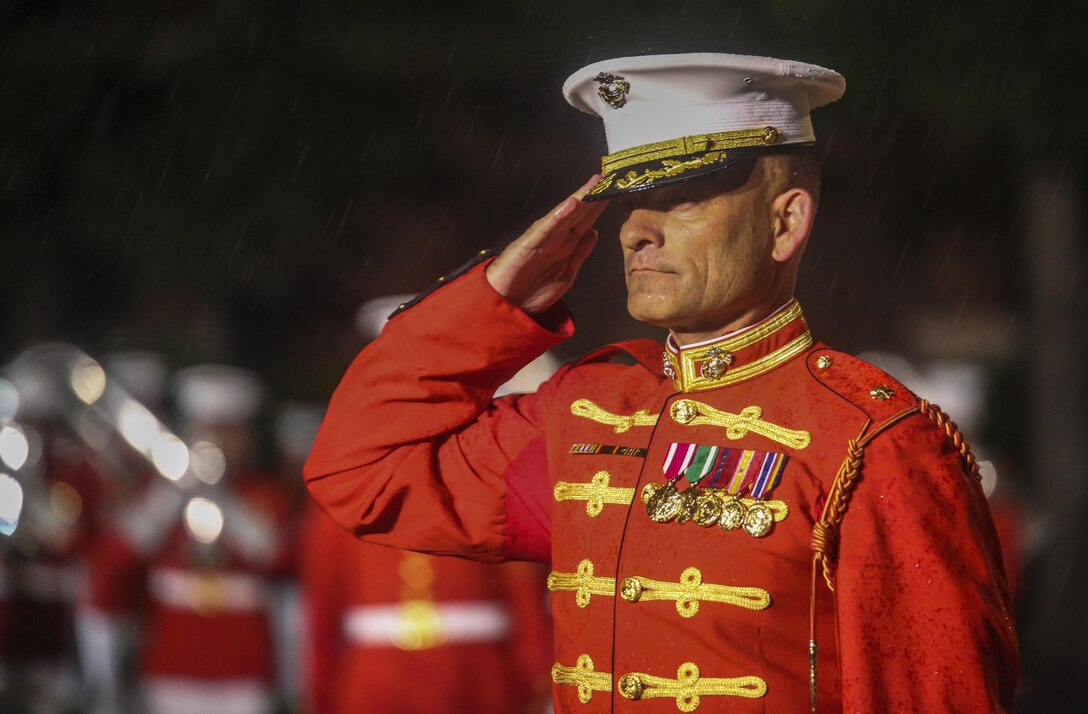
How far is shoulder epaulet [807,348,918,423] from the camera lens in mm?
3098

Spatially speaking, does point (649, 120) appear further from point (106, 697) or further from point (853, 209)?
point (853, 209)

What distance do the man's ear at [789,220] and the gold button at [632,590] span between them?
75cm

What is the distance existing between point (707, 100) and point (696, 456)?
29.3 inches

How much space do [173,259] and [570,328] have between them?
887 cm

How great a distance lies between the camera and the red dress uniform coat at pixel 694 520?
9.54 ft

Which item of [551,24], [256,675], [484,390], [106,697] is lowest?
[106,697]

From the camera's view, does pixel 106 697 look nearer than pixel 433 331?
No

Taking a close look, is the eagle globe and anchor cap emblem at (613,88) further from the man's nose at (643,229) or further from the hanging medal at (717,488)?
the hanging medal at (717,488)

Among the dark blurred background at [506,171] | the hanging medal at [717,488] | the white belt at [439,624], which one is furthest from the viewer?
the dark blurred background at [506,171]

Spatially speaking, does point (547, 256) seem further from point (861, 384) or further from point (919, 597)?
point (919, 597)

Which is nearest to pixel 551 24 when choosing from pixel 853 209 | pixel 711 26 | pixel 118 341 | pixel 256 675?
pixel 711 26

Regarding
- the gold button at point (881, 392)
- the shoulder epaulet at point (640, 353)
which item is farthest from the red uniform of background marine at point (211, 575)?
the gold button at point (881, 392)

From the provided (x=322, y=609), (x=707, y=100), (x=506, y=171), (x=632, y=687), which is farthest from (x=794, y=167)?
(x=506, y=171)

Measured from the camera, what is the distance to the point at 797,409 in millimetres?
3186
